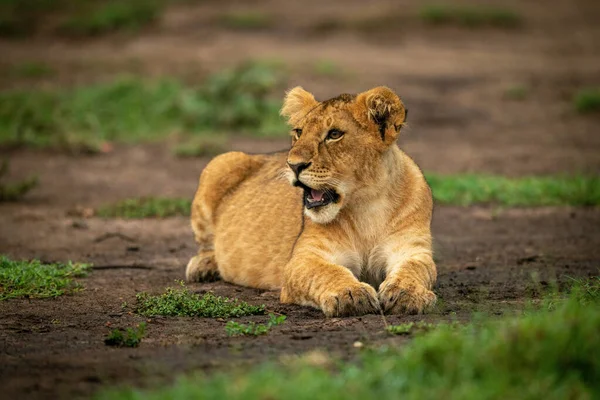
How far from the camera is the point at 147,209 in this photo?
10305mm

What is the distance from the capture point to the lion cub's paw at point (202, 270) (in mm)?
7605

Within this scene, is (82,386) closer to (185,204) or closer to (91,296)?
(91,296)

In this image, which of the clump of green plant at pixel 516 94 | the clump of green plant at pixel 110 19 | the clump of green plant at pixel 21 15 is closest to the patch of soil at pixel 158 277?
the clump of green plant at pixel 516 94

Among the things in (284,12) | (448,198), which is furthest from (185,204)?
(284,12)

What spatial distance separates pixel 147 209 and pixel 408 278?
4.89m

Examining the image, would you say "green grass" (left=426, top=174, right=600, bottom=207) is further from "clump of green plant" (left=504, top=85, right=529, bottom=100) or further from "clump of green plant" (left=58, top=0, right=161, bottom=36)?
"clump of green plant" (left=58, top=0, right=161, bottom=36)

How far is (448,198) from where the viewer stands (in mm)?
10562

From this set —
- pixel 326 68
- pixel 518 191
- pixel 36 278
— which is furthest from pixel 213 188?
pixel 326 68

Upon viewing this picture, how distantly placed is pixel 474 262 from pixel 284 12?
16.2 metres

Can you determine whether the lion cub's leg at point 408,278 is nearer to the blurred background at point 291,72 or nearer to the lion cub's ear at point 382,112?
the lion cub's ear at point 382,112

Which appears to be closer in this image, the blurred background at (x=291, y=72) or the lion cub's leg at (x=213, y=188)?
the lion cub's leg at (x=213, y=188)

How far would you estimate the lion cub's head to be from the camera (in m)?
6.01

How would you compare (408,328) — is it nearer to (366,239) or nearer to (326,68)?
(366,239)

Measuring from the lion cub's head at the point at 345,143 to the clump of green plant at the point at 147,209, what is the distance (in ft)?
14.0
